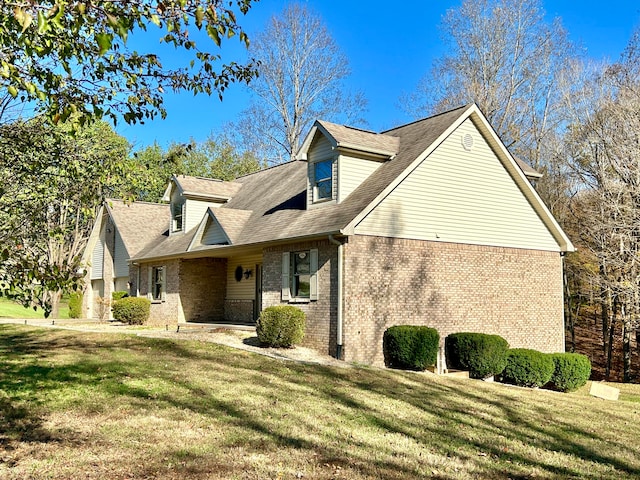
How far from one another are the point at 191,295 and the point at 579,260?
769 inches

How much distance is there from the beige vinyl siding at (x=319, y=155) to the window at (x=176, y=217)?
9.54 meters

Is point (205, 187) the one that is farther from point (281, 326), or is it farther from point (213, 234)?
point (281, 326)

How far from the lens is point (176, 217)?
1019 inches

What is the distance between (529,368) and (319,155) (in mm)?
8419

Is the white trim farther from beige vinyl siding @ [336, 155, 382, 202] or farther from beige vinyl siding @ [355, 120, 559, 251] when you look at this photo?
beige vinyl siding @ [336, 155, 382, 202]

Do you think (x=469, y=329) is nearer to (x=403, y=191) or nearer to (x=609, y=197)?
(x=403, y=191)

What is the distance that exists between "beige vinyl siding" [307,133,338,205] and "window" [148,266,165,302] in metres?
9.83

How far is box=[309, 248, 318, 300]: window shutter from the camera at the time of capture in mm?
16031

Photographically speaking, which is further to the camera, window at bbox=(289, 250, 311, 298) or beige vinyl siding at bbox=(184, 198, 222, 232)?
beige vinyl siding at bbox=(184, 198, 222, 232)

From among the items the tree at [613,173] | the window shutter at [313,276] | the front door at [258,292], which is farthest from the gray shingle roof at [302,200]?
the tree at [613,173]

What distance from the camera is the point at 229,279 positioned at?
79.0ft

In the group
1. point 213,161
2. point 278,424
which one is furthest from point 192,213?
point 213,161

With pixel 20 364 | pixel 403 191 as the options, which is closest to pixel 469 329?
pixel 403 191

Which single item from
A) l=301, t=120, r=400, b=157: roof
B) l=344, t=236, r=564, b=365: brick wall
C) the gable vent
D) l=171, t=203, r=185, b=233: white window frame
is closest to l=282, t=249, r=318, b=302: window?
l=344, t=236, r=564, b=365: brick wall
